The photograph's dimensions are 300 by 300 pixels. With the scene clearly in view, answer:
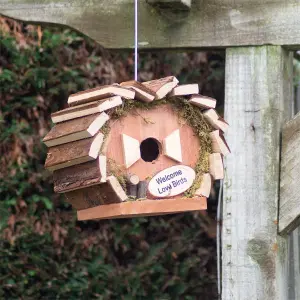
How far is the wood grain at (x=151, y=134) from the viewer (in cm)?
213

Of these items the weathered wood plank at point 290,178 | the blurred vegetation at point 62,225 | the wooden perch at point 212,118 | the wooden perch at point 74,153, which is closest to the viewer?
the wooden perch at point 74,153

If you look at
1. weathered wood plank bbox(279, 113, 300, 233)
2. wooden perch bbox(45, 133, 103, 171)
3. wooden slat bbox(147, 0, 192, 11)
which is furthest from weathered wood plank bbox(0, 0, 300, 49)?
wooden perch bbox(45, 133, 103, 171)

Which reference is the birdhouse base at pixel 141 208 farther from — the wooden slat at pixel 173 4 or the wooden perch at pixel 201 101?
the wooden slat at pixel 173 4

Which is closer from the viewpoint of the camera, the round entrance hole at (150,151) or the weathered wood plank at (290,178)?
the round entrance hole at (150,151)

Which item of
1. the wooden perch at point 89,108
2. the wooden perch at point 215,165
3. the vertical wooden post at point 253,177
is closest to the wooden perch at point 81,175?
the wooden perch at point 89,108

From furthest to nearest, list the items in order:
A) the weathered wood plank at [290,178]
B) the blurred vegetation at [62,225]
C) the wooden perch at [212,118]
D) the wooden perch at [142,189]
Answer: the blurred vegetation at [62,225], the weathered wood plank at [290,178], the wooden perch at [212,118], the wooden perch at [142,189]

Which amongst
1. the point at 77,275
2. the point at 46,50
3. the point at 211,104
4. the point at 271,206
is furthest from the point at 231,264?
the point at 46,50

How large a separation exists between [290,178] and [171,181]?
43 cm

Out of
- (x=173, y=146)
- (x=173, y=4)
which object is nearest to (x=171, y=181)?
(x=173, y=146)

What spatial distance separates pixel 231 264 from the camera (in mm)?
2494

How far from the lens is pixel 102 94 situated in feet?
6.84

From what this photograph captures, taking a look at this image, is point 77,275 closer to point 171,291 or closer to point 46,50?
point 171,291

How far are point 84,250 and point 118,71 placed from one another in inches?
33.8

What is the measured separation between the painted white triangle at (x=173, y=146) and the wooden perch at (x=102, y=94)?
0.57 feet
